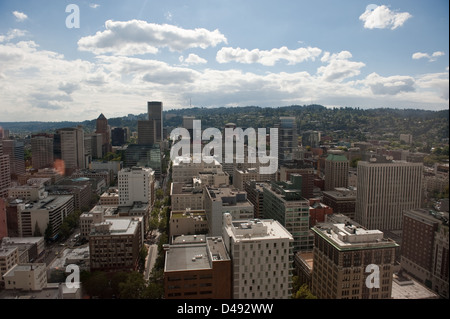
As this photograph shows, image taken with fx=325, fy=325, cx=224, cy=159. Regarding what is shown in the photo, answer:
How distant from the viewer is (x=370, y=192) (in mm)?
9703

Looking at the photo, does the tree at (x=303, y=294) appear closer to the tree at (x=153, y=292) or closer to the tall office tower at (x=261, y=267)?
the tall office tower at (x=261, y=267)

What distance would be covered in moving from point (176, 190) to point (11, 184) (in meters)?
6.52

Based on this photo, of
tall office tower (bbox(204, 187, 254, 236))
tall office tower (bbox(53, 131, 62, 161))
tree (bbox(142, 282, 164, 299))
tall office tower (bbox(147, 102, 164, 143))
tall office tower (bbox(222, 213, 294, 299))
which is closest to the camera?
tall office tower (bbox(222, 213, 294, 299))

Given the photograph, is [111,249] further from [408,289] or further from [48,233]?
[408,289]

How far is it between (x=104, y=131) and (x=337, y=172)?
15612 mm

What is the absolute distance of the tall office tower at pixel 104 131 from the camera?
808 inches

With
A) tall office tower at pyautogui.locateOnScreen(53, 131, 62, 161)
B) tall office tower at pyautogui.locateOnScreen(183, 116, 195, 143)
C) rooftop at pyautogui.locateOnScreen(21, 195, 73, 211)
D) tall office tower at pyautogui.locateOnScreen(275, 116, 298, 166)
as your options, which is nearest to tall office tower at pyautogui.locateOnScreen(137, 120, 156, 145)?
tall office tower at pyautogui.locateOnScreen(183, 116, 195, 143)

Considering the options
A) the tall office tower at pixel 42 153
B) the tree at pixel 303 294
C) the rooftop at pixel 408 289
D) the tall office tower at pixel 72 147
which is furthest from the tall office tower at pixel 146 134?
the rooftop at pixel 408 289

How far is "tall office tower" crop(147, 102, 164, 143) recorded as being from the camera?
1900 centimetres

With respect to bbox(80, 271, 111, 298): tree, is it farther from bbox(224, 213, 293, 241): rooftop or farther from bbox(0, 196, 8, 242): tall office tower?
bbox(0, 196, 8, 242): tall office tower

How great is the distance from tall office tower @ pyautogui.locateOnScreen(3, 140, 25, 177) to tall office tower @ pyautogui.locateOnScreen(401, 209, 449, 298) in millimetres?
13871

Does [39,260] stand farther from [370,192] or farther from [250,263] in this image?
[370,192]

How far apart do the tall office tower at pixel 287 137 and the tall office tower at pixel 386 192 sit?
719cm
